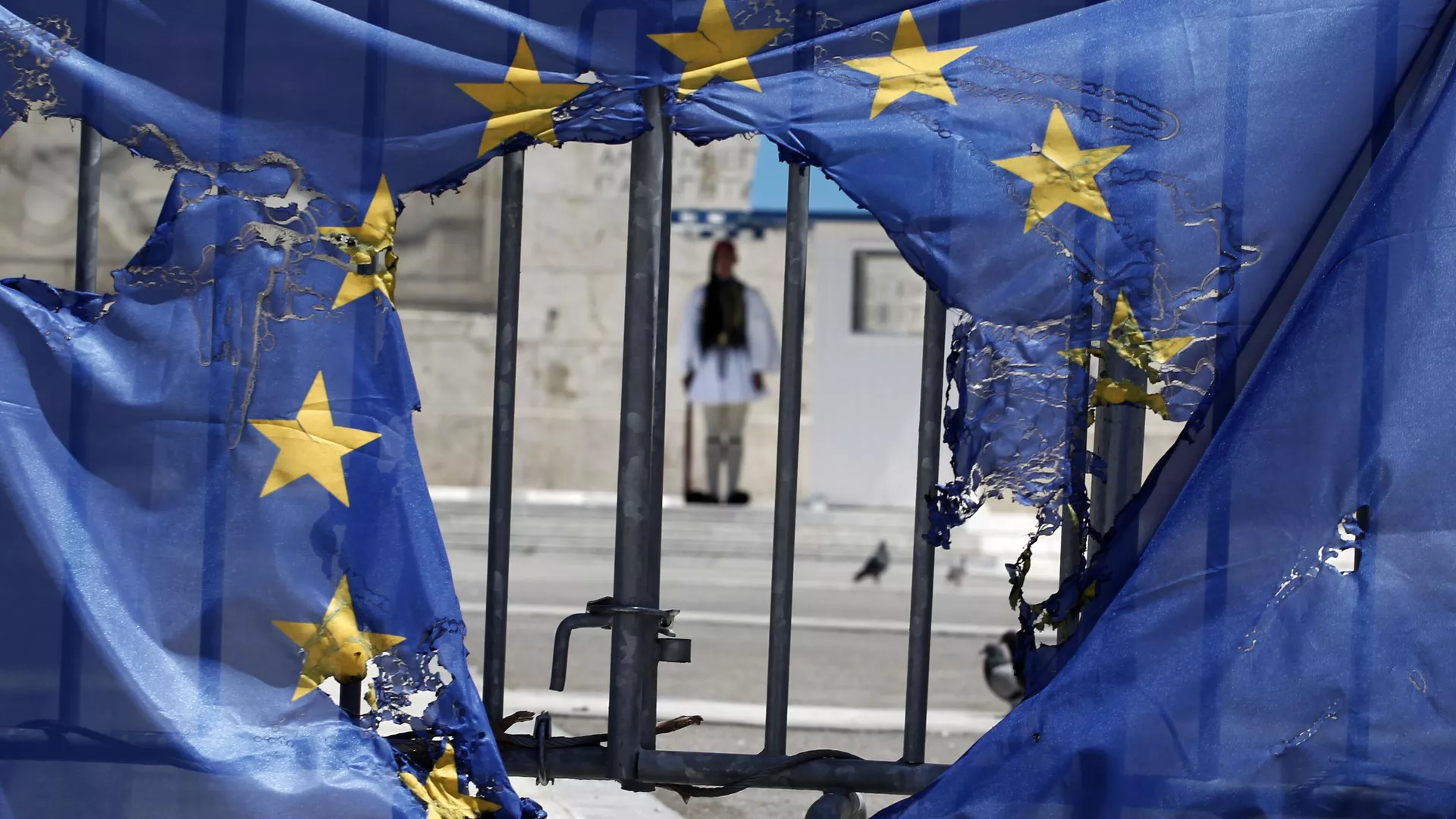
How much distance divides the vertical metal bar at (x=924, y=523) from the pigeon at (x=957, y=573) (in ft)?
24.4

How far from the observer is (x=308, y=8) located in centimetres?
299

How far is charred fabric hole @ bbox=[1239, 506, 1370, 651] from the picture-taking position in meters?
2.73

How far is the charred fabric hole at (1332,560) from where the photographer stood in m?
2.73

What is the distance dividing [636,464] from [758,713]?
2858 mm

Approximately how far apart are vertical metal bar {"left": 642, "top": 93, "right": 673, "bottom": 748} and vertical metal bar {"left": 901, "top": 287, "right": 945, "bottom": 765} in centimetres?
50

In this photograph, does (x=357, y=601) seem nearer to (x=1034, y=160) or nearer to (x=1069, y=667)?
(x=1069, y=667)

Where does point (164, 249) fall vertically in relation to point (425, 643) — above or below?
above

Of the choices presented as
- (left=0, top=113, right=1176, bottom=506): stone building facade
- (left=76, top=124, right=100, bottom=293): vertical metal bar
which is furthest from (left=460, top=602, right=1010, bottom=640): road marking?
(left=76, top=124, right=100, bottom=293): vertical metal bar

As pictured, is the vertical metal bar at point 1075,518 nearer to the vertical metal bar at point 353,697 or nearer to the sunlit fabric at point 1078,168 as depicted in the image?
the sunlit fabric at point 1078,168

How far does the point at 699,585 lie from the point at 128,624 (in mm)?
7210

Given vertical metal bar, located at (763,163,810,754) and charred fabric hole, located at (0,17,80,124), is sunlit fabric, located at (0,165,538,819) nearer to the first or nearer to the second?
charred fabric hole, located at (0,17,80,124)

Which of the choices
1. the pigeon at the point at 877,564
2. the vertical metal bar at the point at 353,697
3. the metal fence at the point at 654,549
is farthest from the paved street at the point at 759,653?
the vertical metal bar at the point at 353,697

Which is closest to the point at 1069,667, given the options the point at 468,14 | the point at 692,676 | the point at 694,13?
the point at 694,13

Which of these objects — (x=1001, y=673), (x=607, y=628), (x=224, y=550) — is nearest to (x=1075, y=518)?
(x=607, y=628)
